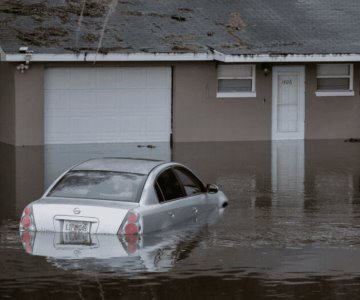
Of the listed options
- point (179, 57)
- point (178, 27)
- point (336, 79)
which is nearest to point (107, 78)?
point (179, 57)

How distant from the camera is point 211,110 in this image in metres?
31.8

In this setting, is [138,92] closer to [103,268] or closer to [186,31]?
[186,31]

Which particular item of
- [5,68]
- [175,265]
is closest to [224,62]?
[5,68]

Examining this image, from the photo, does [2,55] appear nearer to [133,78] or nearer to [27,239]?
[133,78]

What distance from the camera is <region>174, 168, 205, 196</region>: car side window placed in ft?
55.7

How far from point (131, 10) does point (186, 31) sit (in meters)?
1.96

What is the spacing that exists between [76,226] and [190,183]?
3.00m

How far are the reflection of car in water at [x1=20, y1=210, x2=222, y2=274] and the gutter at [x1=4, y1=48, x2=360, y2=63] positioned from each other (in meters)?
14.1

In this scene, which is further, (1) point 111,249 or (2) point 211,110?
(2) point 211,110

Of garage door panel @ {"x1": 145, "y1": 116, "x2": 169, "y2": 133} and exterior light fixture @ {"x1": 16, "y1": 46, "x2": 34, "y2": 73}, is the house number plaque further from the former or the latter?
exterior light fixture @ {"x1": 16, "y1": 46, "x2": 34, "y2": 73}

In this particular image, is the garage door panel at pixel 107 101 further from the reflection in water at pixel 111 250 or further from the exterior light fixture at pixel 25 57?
the reflection in water at pixel 111 250

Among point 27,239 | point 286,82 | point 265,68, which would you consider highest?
point 265,68

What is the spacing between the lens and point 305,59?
3120 cm

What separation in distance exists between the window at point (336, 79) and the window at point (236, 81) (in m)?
2.28
